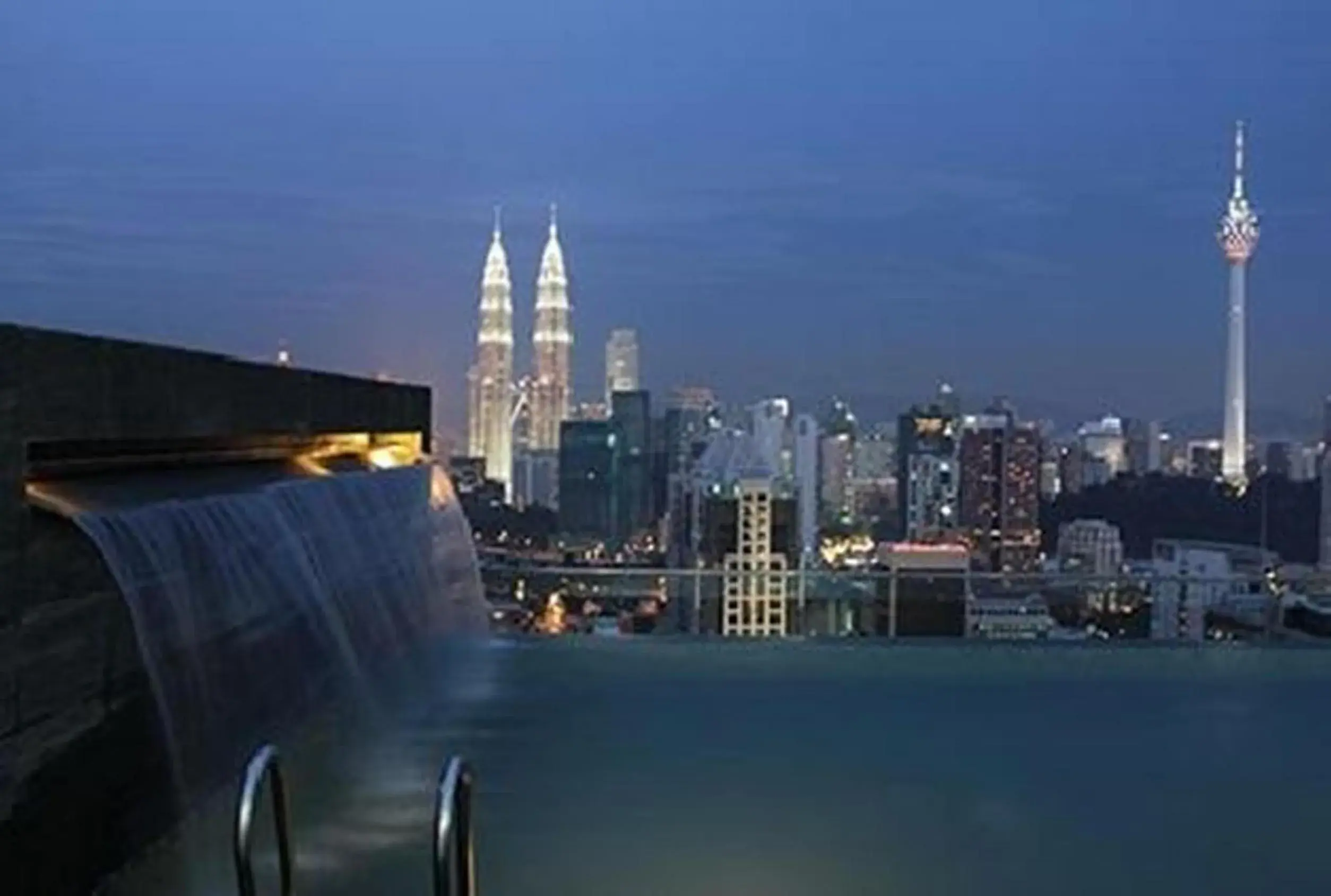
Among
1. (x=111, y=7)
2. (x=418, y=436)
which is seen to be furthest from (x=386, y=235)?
(x=418, y=436)

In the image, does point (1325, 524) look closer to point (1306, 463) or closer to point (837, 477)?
point (1306, 463)

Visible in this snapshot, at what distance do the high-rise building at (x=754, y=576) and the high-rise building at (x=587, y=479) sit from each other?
3.20 ft

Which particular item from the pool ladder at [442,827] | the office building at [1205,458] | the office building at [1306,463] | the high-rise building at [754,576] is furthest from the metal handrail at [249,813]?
the office building at [1205,458]

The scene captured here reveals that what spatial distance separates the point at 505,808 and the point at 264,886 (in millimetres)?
893

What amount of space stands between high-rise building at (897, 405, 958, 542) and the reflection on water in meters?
1.56

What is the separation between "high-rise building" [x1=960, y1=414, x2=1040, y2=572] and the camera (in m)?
8.55

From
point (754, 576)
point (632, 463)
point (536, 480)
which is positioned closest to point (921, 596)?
point (754, 576)

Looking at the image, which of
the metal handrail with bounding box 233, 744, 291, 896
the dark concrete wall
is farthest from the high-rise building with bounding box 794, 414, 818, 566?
the metal handrail with bounding box 233, 744, 291, 896

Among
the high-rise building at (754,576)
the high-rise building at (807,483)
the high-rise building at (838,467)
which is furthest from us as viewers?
the high-rise building at (838,467)

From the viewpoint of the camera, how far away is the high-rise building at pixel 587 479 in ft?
30.4

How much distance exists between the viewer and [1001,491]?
9969 millimetres

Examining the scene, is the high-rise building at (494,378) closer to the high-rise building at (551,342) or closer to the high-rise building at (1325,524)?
the high-rise building at (551,342)

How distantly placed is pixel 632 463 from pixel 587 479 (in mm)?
445

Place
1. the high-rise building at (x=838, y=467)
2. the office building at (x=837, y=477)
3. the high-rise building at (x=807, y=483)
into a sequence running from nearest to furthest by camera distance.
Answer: the high-rise building at (x=807, y=483) < the office building at (x=837, y=477) < the high-rise building at (x=838, y=467)
